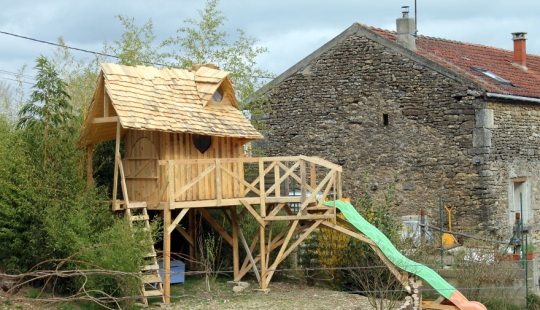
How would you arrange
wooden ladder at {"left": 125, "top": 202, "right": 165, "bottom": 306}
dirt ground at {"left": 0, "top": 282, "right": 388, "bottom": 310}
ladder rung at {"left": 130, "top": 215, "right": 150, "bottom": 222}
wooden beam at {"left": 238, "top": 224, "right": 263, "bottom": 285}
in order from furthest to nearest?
1. wooden beam at {"left": 238, "top": 224, "right": 263, "bottom": 285}
2. ladder rung at {"left": 130, "top": 215, "right": 150, "bottom": 222}
3. dirt ground at {"left": 0, "top": 282, "right": 388, "bottom": 310}
4. wooden ladder at {"left": 125, "top": 202, "right": 165, "bottom": 306}

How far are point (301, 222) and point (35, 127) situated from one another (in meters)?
5.71

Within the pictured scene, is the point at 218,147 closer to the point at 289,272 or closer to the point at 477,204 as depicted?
the point at 289,272

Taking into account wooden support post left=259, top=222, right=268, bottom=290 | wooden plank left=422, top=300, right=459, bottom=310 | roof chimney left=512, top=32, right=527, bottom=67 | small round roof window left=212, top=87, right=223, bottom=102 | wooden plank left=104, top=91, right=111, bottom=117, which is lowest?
wooden plank left=422, top=300, right=459, bottom=310

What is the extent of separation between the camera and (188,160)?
15773 millimetres

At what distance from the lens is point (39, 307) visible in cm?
1409

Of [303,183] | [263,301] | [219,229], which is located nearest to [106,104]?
[219,229]

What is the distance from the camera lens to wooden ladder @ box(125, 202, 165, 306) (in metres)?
14.7

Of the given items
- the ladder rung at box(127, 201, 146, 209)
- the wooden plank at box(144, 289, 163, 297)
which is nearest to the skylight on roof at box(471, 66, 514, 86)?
the ladder rung at box(127, 201, 146, 209)

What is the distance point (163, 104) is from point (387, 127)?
818 cm

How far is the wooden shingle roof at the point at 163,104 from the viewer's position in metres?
15.7

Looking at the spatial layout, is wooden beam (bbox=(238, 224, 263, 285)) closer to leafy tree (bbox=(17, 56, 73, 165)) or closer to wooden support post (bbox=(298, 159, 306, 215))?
wooden support post (bbox=(298, 159, 306, 215))

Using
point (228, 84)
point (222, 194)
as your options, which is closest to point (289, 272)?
point (222, 194)

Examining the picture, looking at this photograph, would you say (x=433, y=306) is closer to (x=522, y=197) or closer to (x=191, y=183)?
(x=191, y=183)

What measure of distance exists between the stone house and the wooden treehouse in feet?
15.6
